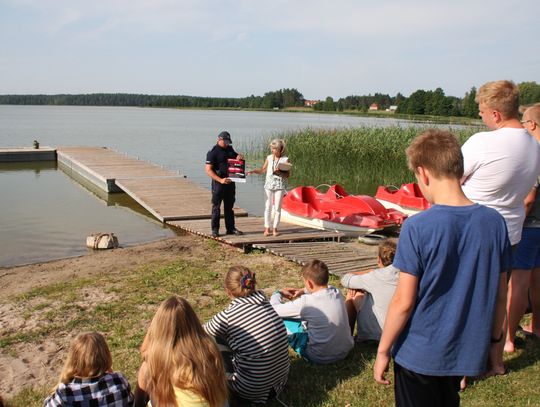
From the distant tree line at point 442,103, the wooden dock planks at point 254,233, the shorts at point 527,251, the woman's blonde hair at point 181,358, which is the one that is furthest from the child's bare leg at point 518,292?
the distant tree line at point 442,103

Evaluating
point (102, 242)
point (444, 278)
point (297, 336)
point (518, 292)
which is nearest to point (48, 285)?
point (102, 242)

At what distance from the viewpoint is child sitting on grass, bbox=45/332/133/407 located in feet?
9.01

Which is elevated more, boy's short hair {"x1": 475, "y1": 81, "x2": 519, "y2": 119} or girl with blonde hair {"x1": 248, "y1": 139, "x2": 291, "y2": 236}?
A: boy's short hair {"x1": 475, "y1": 81, "x2": 519, "y2": 119}

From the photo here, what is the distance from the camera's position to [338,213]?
9617mm

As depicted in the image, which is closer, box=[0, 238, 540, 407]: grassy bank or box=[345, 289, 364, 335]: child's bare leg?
box=[0, 238, 540, 407]: grassy bank

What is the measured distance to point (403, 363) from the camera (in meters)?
2.13

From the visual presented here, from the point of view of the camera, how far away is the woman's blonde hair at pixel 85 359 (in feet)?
9.02

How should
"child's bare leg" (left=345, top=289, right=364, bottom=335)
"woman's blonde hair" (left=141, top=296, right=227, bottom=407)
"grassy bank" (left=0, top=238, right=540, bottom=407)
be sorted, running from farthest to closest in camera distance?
"child's bare leg" (left=345, top=289, right=364, bottom=335) < "grassy bank" (left=0, top=238, right=540, bottom=407) < "woman's blonde hair" (left=141, top=296, right=227, bottom=407)

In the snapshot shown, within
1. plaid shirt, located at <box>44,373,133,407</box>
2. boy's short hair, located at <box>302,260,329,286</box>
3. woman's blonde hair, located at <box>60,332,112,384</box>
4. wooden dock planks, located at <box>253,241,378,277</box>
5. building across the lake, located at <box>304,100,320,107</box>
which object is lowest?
wooden dock planks, located at <box>253,241,378,277</box>

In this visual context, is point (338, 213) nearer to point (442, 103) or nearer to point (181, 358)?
point (181, 358)

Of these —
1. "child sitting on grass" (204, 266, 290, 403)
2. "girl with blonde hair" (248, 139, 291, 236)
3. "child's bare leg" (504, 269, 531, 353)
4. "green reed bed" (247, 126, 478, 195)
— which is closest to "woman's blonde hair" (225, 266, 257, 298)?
"child sitting on grass" (204, 266, 290, 403)

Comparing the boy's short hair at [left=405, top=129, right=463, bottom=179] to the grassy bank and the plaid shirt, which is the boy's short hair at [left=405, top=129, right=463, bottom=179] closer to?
the plaid shirt

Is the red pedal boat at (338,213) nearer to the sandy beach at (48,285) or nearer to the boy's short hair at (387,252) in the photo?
the sandy beach at (48,285)

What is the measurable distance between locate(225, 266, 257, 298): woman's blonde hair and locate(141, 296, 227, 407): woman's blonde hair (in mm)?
785
